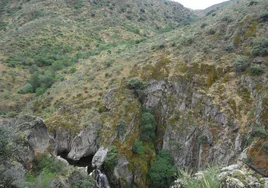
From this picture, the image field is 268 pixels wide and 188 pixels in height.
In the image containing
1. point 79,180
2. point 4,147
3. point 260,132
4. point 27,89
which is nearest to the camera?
point 4,147

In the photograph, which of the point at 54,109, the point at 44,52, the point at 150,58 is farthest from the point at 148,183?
the point at 44,52

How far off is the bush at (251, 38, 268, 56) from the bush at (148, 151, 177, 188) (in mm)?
15757

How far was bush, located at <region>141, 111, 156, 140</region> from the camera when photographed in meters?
28.1

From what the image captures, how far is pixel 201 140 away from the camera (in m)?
24.9

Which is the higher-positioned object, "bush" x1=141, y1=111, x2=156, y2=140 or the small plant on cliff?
the small plant on cliff

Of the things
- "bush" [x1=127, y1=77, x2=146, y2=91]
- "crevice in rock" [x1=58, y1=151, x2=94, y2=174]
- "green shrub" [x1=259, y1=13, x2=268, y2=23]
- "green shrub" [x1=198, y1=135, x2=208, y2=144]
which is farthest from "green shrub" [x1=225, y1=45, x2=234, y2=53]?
"crevice in rock" [x1=58, y1=151, x2=94, y2=174]

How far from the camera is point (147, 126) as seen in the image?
28.0m

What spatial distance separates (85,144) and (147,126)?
722 centimetres

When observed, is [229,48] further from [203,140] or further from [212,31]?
[203,140]

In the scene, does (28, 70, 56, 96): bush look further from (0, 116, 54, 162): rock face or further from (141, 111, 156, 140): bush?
(0, 116, 54, 162): rock face

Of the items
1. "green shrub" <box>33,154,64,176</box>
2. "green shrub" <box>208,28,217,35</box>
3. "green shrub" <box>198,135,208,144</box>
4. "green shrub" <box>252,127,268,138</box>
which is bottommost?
"green shrub" <box>198,135,208,144</box>

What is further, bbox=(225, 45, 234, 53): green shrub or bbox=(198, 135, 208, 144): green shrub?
bbox=(225, 45, 234, 53): green shrub

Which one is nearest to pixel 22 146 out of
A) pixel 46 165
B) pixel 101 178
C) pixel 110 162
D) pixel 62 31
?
pixel 46 165

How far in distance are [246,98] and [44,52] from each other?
1703 inches
